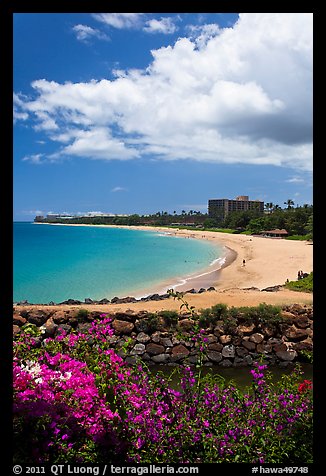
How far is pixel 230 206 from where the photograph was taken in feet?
246

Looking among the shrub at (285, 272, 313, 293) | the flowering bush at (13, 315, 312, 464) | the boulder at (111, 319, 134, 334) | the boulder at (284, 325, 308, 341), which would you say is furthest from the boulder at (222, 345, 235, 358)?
the shrub at (285, 272, 313, 293)

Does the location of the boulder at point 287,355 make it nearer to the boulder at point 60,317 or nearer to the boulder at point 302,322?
the boulder at point 302,322

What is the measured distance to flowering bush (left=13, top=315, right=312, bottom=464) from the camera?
180cm

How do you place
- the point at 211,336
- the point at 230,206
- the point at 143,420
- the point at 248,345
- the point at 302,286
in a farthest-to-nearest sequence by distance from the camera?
1. the point at 230,206
2. the point at 302,286
3. the point at 211,336
4. the point at 248,345
5. the point at 143,420

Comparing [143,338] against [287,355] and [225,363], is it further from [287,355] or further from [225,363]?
[287,355]

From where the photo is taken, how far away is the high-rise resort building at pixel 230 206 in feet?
235

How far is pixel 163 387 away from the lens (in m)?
2.21

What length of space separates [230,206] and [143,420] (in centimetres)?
7472

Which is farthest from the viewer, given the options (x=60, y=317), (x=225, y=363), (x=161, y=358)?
(x=60, y=317)

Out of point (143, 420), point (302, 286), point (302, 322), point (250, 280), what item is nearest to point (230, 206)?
point (250, 280)

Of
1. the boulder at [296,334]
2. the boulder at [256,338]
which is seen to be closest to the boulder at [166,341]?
the boulder at [256,338]
